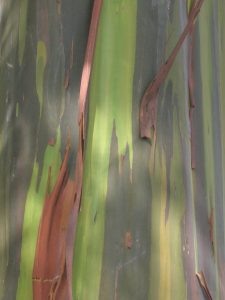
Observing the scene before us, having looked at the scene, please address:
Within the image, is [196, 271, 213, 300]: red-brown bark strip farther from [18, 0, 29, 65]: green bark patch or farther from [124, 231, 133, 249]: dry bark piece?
[18, 0, 29, 65]: green bark patch

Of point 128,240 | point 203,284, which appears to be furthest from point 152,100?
point 203,284

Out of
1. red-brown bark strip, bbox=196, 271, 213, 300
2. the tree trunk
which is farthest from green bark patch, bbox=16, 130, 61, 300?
red-brown bark strip, bbox=196, 271, 213, 300

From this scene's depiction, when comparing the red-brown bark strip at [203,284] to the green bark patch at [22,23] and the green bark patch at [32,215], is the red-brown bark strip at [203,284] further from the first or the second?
the green bark patch at [22,23]

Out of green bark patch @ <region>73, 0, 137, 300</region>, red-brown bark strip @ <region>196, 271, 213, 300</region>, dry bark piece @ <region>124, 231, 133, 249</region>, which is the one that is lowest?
red-brown bark strip @ <region>196, 271, 213, 300</region>

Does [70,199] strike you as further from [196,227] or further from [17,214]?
[196,227]

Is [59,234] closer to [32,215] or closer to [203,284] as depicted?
[32,215]

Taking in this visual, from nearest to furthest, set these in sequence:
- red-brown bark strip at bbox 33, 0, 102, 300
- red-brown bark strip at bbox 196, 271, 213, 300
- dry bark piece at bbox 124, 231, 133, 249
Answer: red-brown bark strip at bbox 33, 0, 102, 300 → dry bark piece at bbox 124, 231, 133, 249 → red-brown bark strip at bbox 196, 271, 213, 300

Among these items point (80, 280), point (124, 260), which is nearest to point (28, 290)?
point (80, 280)

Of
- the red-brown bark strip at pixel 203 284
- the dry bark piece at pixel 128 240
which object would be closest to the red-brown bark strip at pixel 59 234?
the dry bark piece at pixel 128 240

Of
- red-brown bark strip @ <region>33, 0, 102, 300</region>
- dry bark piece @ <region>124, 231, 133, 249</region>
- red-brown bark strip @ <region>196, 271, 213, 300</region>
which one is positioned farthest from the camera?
red-brown bark strip @ <region>196, 271, 213, 300</region>
